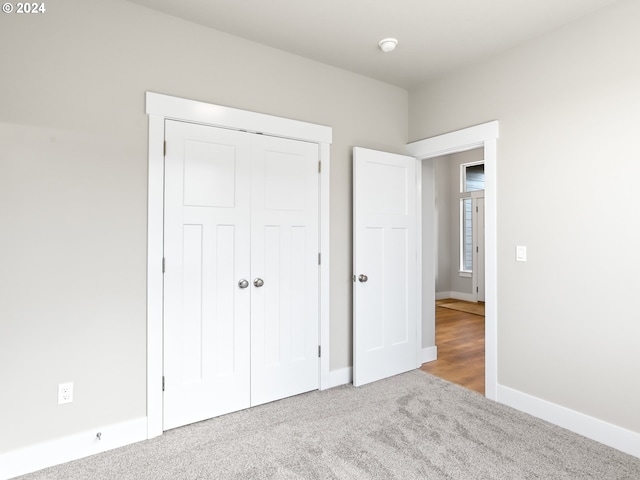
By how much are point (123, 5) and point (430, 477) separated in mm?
3214

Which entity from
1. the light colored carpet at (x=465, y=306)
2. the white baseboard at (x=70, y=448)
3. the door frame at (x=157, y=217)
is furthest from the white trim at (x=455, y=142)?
the light colored carpet at (x=465, y=306)

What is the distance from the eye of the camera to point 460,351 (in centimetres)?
393

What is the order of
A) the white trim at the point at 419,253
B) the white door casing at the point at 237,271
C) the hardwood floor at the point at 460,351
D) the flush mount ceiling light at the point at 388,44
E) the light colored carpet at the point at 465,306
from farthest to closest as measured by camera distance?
the light colored carpet at the point at 465,306 → the white trim at the point at 419,253 → the hardwood floor at the point at 460,351 → the flush mount ceiling light at the point at 388,44 → the white door casing at the point at 237,271

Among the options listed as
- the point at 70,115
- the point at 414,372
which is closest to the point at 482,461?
the point at 414,372

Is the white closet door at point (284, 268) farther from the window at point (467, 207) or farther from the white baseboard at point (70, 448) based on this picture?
the window at point (467, 207)

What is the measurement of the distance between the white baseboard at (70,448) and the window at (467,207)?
6.30 metres

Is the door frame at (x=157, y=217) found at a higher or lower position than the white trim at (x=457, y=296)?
higher

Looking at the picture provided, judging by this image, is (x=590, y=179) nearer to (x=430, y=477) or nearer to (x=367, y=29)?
(x=367, y=29)

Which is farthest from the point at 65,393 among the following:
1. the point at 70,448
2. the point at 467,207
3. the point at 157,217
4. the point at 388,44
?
the point at 467,207

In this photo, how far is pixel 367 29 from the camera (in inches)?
95.3

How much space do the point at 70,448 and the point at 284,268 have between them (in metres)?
1.67

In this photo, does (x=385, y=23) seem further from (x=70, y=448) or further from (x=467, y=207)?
(x=467, y=207)

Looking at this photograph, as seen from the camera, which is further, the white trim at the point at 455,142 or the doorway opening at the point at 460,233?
the doorway opening at the point at 460,233

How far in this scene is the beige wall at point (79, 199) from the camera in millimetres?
1866
